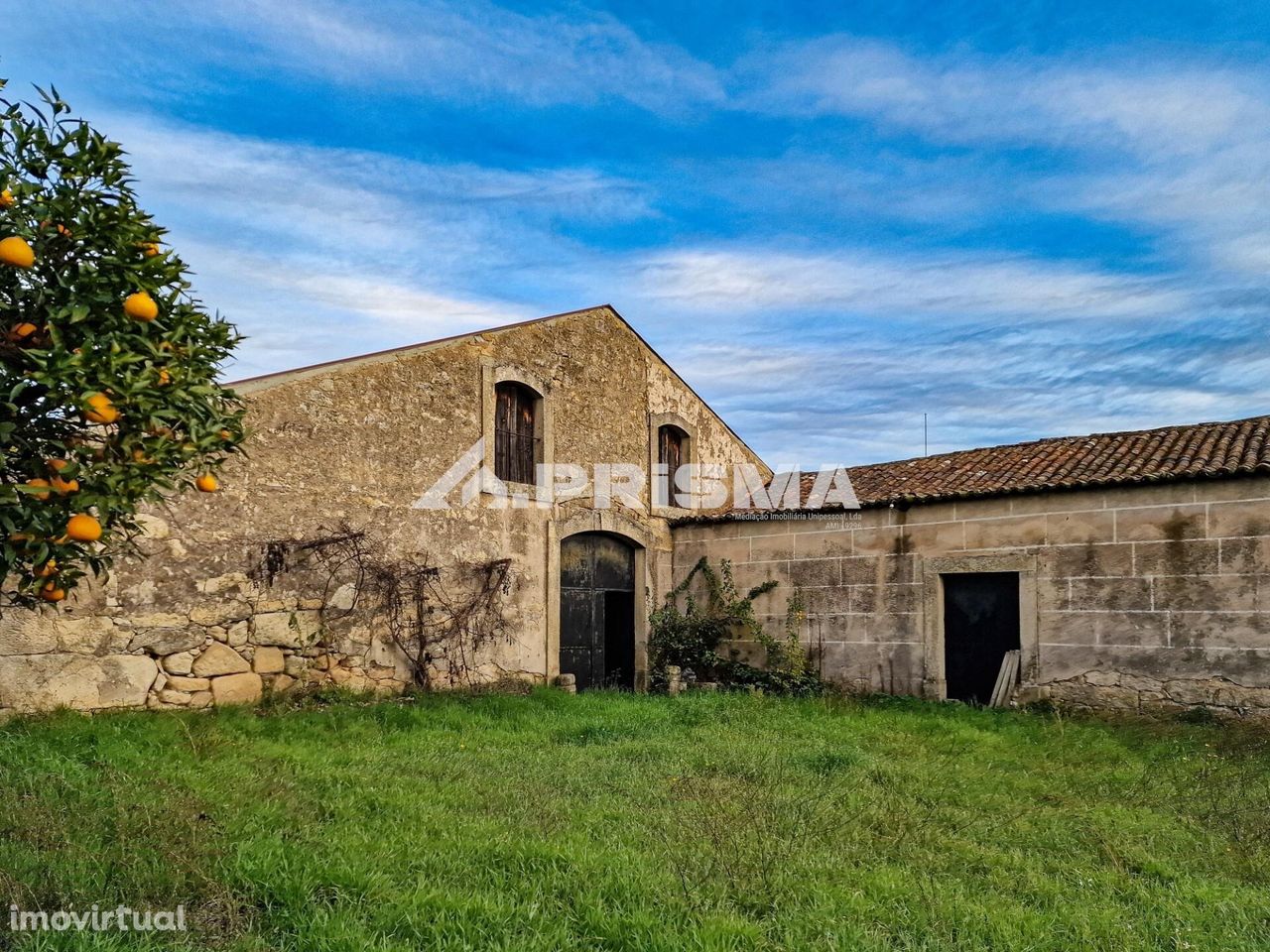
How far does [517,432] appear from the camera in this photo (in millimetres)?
11969

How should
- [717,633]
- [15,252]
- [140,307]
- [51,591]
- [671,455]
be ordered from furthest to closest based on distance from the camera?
1. [671,455]
2. [717,633]
3. [51,591]
4. [140,307]
5. [15,252]

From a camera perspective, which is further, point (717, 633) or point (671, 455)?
point (671, 455)

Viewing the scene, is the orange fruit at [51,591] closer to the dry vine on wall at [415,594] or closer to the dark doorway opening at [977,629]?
the dry vine on wall at [415,594]

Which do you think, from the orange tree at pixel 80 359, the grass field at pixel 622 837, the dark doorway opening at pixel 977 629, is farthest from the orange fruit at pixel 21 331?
the dark doorway opening at pixel 977 629

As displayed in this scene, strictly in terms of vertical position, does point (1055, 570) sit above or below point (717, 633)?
above

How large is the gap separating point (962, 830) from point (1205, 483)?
20.5 ft

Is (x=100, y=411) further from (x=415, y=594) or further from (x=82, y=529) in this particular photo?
(x=415, y=594)

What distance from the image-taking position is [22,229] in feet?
12.0

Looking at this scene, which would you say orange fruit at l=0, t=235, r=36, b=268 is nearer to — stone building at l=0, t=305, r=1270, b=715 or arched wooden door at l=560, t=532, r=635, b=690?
stone building at l=0, t=305, r=1270, b=715

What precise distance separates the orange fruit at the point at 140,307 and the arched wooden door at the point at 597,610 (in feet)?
29.0

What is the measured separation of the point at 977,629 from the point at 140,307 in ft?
33.5

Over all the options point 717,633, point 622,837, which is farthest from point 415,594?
point 622,837

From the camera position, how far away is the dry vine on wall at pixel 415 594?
31.2 feet

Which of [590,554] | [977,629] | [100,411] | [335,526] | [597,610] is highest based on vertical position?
A: [100,411]
